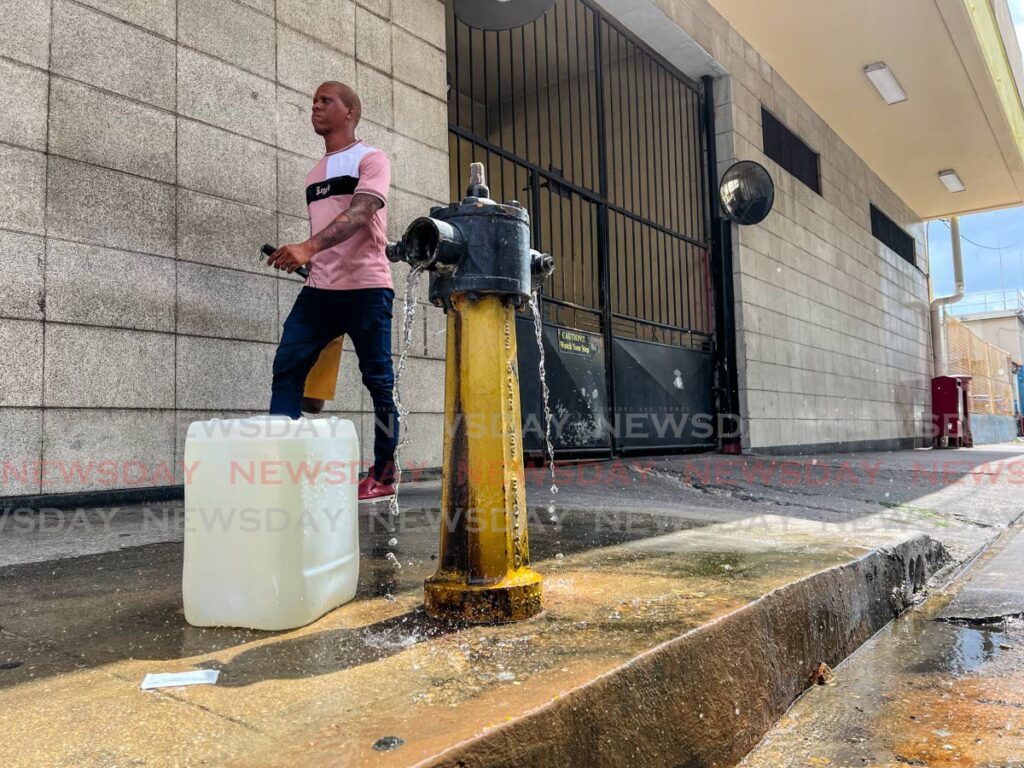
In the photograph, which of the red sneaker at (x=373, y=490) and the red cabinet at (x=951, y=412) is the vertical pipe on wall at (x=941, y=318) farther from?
the red sneaker at (x=373, y=490)

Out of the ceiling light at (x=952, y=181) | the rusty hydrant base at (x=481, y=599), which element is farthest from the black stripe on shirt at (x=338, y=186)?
the ceiling light at (x=952, y=181)

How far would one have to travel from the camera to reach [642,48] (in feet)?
25.5

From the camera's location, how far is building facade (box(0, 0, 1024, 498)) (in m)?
3.15

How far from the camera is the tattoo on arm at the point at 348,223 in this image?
2.68 m

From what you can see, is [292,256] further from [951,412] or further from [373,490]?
[951,412]

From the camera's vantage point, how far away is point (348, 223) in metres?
2.76

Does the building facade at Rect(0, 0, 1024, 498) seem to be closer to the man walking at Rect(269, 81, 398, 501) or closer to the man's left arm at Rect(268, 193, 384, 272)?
the man walking at Rect(269, 81, 398, 501)

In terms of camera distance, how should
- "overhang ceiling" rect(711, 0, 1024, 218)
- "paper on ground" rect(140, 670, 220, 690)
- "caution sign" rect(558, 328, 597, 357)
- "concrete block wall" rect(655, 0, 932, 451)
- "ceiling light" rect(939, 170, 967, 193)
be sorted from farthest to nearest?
"ceiling light" rect(939, 170, 967, 193) → "overhang ceiling" rect(711, 0, 1024, 218) → "concrete block wall" rect(655, 0, 932, 451) → "caution sign" rect(558, 328, 597, 357) → "paper on ground" rect(140, 670, 220, 690)

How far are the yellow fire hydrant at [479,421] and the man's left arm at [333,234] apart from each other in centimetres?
102

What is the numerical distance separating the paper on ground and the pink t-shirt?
6.68ft

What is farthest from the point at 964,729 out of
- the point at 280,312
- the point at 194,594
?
the point at 280,312

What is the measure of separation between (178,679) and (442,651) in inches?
17.7

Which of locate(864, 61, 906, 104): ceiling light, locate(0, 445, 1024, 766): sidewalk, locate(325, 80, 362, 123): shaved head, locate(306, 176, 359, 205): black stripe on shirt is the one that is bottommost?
locate(0, 445, 1024, 766): sidewalk

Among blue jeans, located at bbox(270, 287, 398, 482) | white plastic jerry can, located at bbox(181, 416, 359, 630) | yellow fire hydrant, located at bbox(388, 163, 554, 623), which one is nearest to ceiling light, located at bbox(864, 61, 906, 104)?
blue jeans, located at bbox(270, 287, 398, 482)
